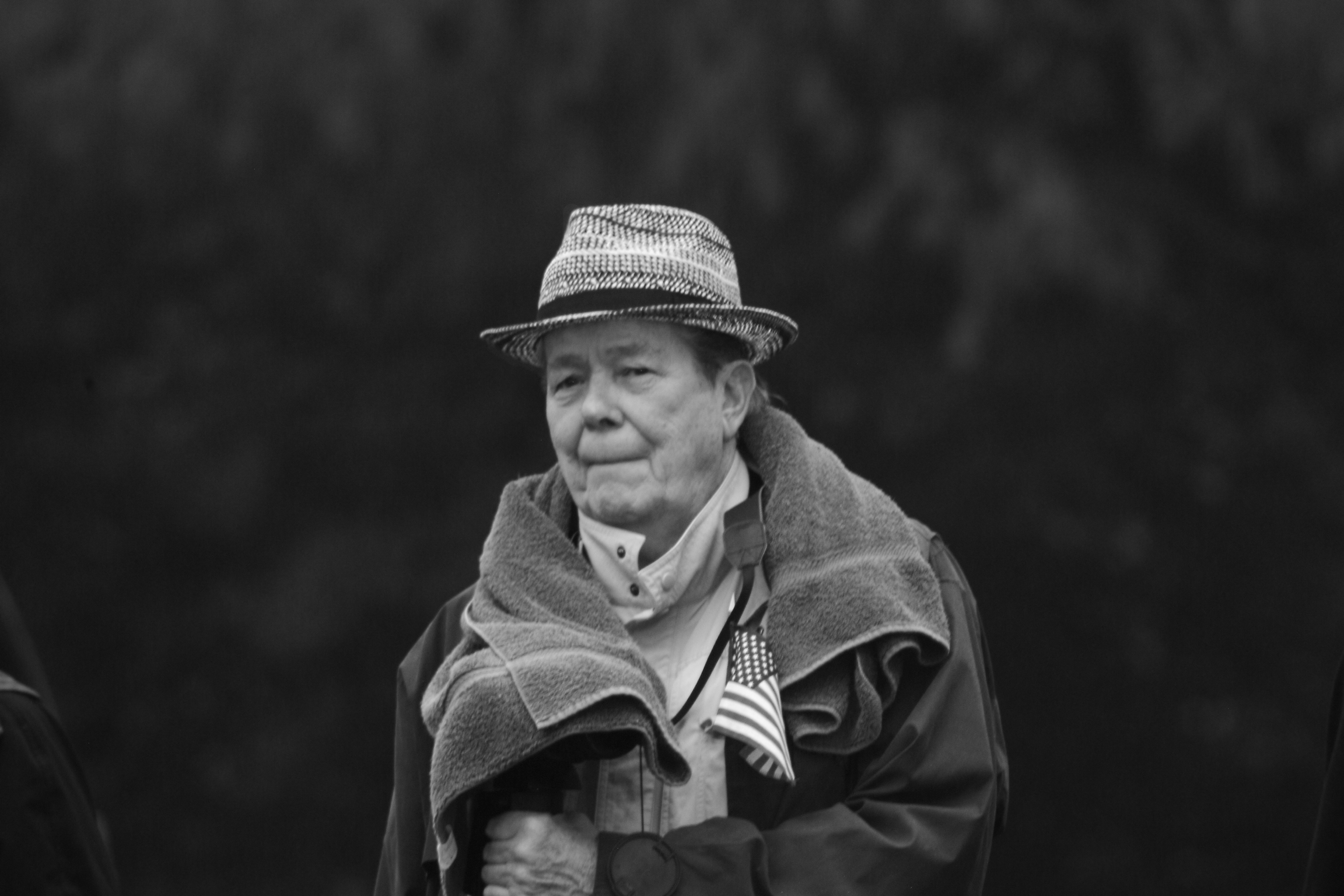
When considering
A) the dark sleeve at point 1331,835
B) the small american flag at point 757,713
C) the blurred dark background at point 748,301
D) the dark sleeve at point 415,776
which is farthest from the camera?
the blurred dark background at point 748,301

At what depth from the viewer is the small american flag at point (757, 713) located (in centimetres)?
247

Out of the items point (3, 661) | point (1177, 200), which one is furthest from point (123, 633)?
point (1177, 200)

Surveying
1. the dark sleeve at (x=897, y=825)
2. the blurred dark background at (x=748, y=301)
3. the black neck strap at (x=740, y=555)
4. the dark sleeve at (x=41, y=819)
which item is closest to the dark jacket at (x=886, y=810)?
the dark sleeve at (x=897, y=825)

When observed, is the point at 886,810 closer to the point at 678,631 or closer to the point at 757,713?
the point at 757,713

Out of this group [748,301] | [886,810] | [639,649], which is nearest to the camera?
[886,810]

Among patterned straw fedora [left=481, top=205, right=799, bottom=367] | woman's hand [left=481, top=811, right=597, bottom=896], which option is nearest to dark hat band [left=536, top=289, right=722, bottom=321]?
patterned straw fedora [left=481, top=205, right=799, bottom=367]

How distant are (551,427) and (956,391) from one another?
1067mm

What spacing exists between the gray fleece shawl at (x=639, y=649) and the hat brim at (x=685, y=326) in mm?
137

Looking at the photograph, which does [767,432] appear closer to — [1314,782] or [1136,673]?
[1136,673]

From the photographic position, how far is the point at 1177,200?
3369 mm

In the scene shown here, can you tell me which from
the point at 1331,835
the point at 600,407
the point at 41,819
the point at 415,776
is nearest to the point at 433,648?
the point at 415,776

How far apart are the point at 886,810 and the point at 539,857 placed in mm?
480

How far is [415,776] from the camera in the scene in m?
2.77

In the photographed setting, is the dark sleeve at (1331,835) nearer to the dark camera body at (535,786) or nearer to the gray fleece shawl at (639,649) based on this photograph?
the gray fleece shawl at (639,649)
